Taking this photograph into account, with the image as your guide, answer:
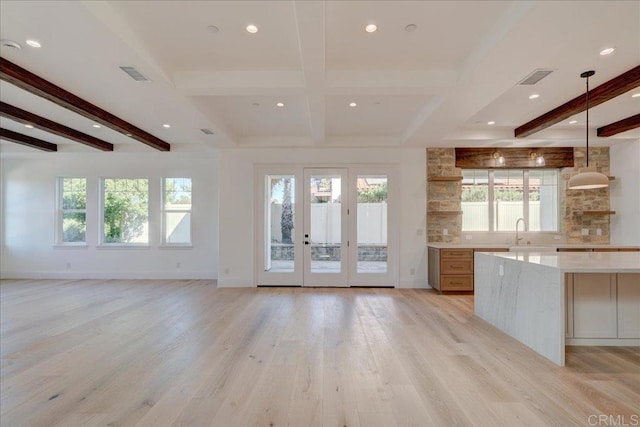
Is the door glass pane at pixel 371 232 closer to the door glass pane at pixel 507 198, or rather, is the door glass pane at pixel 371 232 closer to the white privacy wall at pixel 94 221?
the door glass pane at pixel 507 198

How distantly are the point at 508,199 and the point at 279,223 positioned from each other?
4650mm

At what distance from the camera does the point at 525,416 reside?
2105mm

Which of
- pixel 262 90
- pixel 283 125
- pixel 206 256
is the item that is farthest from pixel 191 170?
pixel 262 90

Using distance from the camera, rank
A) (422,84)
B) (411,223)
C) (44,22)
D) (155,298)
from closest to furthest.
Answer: (44,22) < (422,84) < (155,298) < (411,223)

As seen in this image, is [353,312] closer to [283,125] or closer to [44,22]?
[283,125]

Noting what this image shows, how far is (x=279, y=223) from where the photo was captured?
21.4 feet

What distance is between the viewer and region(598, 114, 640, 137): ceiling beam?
493 cm

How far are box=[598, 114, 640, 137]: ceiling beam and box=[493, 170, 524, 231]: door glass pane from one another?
4.54 feet

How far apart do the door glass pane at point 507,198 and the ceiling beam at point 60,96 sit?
686cm

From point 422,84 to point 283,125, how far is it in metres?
2.66

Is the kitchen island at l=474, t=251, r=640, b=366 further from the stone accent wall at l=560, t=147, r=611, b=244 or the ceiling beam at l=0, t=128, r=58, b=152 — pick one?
the ceiling beam at l=0, t=128, r=58, b=152

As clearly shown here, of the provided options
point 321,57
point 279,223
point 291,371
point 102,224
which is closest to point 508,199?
point 279,223

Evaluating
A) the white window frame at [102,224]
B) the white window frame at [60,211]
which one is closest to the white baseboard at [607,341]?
the white window frame at [102,224]

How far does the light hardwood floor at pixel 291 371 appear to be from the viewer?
2.14 metres
